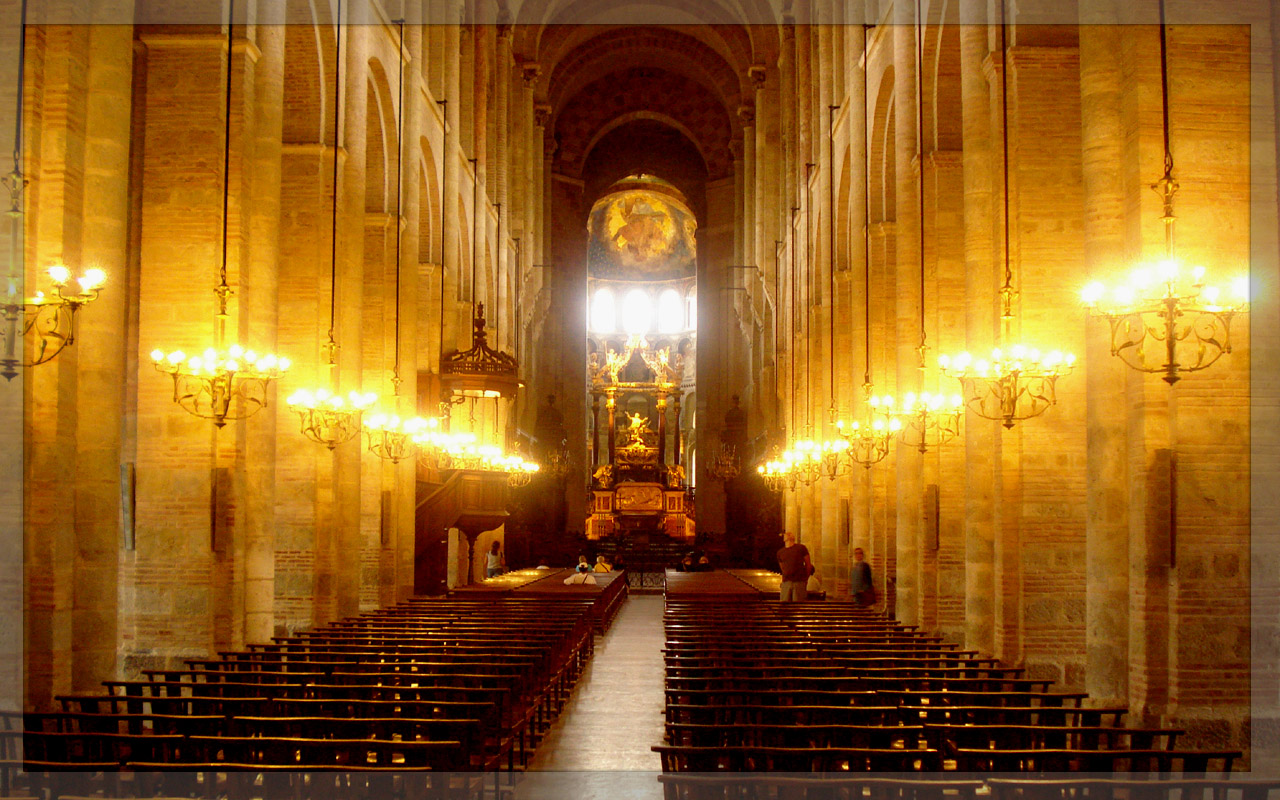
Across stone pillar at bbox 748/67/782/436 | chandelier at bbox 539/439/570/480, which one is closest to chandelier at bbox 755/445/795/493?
stone pillar at bbox 748/67/782/436

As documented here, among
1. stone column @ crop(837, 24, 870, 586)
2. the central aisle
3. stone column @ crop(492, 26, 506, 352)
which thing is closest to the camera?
the central aisle

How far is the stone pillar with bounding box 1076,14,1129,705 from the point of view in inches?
430

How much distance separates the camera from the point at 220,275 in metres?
12.7

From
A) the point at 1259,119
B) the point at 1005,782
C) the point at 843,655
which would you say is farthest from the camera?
the point at 843,655

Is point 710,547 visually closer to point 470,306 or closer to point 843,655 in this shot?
point 470,306

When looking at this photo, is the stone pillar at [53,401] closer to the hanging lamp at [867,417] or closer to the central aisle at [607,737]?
the central aisle at [607,737]

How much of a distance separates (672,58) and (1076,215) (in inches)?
1432

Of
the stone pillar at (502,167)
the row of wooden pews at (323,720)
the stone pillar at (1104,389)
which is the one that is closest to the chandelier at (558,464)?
the stone pillar at (502,167)

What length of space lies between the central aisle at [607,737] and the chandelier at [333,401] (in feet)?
15.4

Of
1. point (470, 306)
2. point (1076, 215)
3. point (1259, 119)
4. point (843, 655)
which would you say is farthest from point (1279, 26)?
point (470, 306)

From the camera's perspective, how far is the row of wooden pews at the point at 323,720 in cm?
764

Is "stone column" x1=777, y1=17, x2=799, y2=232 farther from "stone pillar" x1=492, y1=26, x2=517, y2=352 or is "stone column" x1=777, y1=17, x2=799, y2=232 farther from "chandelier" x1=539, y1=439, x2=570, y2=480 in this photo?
"chandelier" x1=539, y1=439, x2=570, y2=480

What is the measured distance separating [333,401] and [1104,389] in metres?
9.16

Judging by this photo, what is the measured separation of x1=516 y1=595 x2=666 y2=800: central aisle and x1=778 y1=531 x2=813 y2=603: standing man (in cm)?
242
